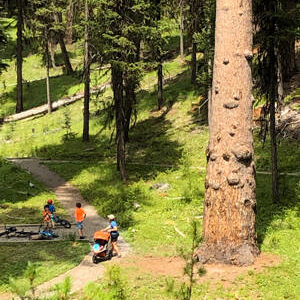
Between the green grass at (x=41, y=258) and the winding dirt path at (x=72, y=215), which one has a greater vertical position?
the winding dirt path at (x=72, y=215)

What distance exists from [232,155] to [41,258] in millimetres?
6152

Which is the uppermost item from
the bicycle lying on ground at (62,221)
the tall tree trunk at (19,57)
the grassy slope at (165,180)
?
the tall tree trunk at (19,57)

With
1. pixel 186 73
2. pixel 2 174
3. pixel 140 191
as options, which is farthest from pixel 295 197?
pixel 186 73

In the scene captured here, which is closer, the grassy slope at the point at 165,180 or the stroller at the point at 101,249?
the grassy slope at the point at 165,180

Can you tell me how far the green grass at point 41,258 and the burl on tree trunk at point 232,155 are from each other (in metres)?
3.78

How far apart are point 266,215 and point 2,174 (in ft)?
50.3

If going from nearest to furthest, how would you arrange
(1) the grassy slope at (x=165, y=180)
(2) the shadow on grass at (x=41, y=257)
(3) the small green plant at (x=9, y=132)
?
(1) the grassy slope at (x=165, y=180)
(2) the shadow on grass at (x=41, y=257)
(3) the small green plant at (x=9, y=132)

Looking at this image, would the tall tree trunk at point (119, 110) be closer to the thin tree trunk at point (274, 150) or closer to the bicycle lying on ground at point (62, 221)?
the bicycle lying on ground at point (62, 221)

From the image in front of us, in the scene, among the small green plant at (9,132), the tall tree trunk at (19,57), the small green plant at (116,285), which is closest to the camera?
the small green plant at (116,285)

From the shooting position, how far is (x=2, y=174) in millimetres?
22719

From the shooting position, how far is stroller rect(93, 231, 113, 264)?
1093 cm

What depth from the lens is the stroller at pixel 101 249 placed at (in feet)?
35.9

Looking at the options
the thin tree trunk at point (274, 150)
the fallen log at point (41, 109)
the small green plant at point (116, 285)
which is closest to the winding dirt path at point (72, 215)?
the small green plant at point (116, 285)

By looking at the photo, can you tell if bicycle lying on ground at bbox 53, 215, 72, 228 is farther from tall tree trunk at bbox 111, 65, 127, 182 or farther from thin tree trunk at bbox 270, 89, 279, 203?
thin tree trunk at bbox 270, 89, 279, 203
